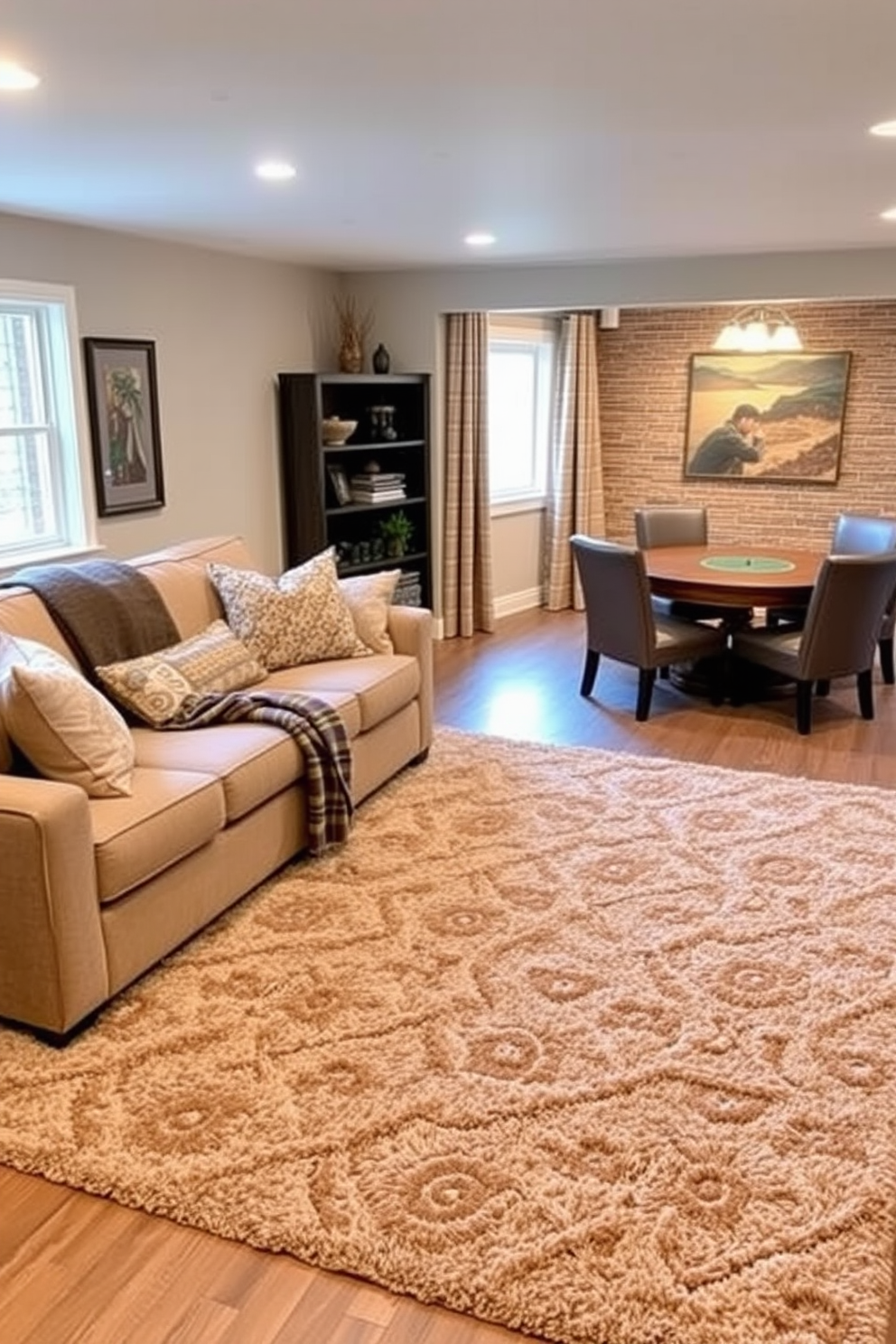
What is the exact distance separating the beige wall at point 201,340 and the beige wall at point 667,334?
64 cm

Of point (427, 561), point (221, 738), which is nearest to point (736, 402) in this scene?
point (427, 561)

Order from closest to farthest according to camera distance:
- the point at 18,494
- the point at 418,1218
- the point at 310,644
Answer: the point at 418,1218
the point at 310,644
the point at 18,494

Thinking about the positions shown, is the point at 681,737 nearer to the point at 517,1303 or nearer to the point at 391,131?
the point at 391,131

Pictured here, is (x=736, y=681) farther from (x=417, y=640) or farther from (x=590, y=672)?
(x=417, y=640)

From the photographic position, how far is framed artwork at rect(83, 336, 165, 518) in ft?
15.4

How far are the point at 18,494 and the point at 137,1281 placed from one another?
355 cm

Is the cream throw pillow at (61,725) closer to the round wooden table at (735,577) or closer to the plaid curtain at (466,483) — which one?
the round wooden table at (735,577)

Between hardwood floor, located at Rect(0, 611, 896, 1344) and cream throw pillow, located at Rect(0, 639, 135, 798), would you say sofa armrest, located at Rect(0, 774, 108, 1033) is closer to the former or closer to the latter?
cream throw pillow, located at Rect(0, 639, 135, 798)

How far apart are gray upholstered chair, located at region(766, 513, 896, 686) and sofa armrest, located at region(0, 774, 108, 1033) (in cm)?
387

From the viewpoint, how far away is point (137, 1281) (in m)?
1.86

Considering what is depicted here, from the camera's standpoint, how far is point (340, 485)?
20.3 ft

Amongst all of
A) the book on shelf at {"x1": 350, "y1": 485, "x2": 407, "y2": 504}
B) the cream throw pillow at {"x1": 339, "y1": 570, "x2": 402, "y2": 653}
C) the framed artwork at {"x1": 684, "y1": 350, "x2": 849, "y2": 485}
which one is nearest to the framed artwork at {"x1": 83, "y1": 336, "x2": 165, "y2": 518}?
the cream throw pillow at {"x1": 339, "y1": 570, "x2": 402, "y2": 653}

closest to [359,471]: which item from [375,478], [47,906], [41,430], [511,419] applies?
[375,478]

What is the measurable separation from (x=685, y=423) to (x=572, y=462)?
920mm
